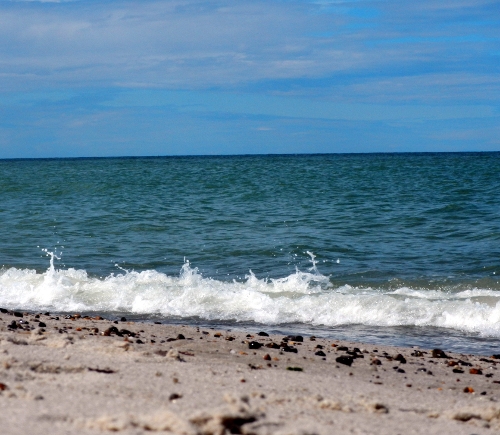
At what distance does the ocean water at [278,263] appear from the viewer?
10234mm

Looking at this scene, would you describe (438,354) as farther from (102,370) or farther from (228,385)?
(102,370)

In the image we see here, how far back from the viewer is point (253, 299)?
11000 mm

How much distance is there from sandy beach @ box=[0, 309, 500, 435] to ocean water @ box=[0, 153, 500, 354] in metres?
1.91

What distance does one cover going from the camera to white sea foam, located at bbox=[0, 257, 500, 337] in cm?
1013

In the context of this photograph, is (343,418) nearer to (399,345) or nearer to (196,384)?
(196,384)

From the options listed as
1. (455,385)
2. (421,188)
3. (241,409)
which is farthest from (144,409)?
(421,188)

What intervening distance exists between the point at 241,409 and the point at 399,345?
15.2 feet

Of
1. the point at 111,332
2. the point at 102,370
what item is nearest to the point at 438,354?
the point at 111,332

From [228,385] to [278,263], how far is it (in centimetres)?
885

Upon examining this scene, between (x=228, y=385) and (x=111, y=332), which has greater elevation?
(x=228, y=385)

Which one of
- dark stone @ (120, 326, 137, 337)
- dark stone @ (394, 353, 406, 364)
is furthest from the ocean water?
dark stone @ (120, 326, 137, 337)

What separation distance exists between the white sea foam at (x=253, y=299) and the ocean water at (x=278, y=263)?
1.0 inches

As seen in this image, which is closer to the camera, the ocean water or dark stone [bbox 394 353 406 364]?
dark stone [bbox 394 353 406 364]

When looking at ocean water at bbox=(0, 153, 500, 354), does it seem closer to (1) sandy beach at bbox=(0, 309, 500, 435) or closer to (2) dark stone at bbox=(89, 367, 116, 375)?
(1) sandy beach at bbox=(0, 309, 500, 435)
